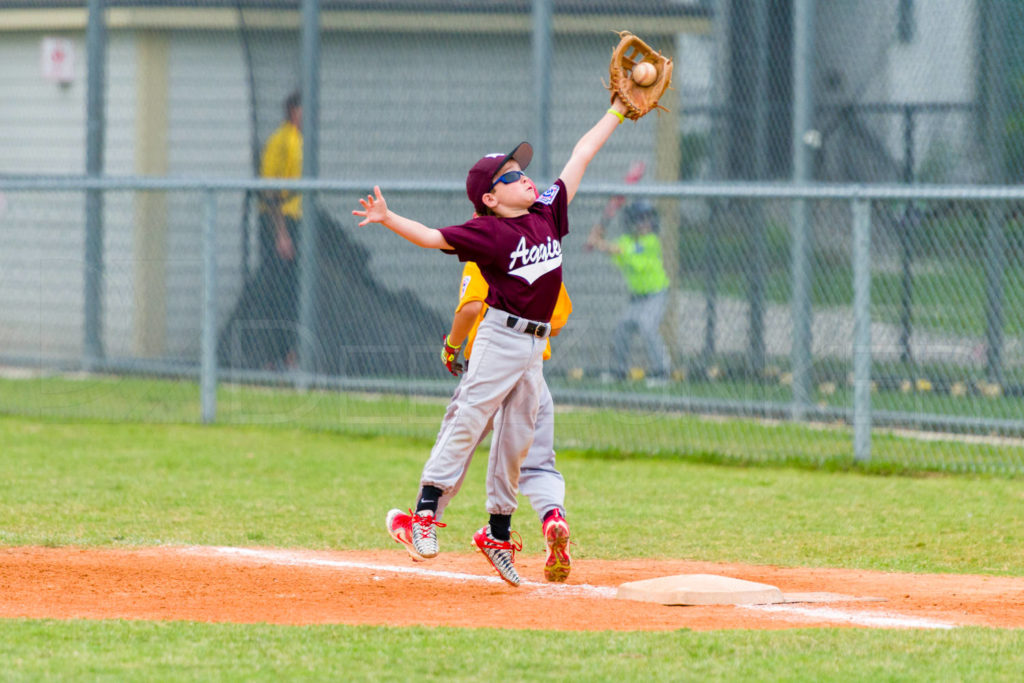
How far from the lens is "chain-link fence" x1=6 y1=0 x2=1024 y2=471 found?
389 inches

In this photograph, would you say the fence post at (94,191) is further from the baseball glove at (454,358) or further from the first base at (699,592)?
the first base at (699,592)

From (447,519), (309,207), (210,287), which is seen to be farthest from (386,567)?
(309,207)

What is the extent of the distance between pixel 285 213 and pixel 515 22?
255cm

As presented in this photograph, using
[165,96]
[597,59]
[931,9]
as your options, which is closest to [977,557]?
[931,9]

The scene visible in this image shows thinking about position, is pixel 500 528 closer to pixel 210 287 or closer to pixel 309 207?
pixel 210 287

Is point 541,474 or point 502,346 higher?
point 502,346

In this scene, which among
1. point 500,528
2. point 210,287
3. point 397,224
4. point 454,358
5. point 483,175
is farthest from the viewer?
point 210,287

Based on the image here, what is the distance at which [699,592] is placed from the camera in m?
5.47

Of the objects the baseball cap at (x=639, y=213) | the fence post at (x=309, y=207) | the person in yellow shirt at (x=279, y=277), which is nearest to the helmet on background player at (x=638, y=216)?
the baseball cap at (x=639, y=213)

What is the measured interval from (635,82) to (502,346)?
142cm

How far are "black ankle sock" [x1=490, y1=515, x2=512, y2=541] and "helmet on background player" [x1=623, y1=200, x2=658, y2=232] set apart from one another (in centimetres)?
556

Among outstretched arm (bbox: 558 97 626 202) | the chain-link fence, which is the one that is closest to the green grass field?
the chain-link fence

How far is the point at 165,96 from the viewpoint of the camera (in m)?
14.1

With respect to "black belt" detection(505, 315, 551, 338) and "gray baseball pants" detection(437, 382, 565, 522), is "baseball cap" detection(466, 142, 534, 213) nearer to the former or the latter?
"black belt" detection(505, 315, 551, 338)
